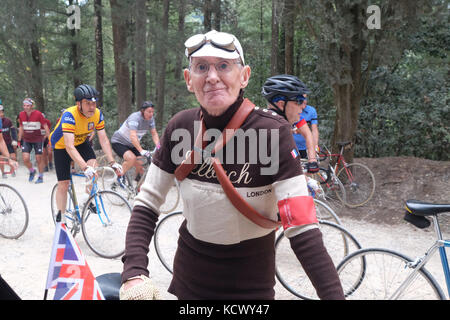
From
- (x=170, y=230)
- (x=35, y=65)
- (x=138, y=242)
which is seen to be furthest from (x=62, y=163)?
(x=35, y=65)

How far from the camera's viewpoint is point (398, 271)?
2.82 m

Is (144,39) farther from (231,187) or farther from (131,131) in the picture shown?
(231,187)

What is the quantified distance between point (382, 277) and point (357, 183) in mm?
5396

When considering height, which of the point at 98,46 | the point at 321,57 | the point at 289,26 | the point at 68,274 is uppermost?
the point at 98,46

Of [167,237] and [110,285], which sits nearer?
[110,285]

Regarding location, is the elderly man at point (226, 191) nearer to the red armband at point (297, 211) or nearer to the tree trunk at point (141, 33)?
the red armband at point (297, 211)

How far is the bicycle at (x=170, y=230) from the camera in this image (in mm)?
4449

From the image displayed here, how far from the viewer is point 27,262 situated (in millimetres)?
5062

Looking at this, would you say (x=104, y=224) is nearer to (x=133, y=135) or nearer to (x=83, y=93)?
(x=83, y=93)

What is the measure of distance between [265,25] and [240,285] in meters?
25.7

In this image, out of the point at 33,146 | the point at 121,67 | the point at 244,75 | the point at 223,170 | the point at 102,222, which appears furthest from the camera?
the point at 121,67

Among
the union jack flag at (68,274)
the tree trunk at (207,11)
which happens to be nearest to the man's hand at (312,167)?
the union jack flag at (68,274)

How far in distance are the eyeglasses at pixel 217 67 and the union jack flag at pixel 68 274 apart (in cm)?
89
